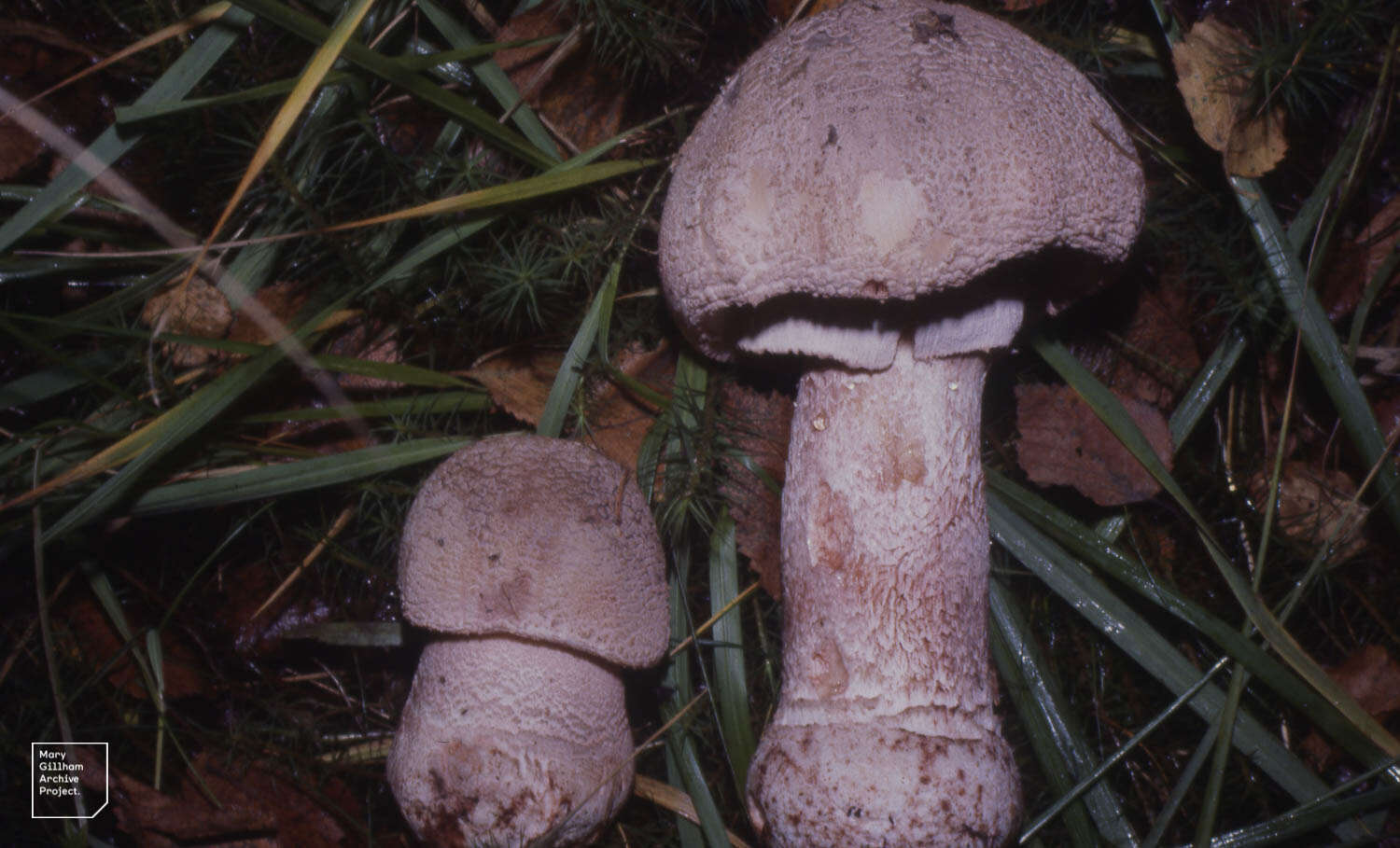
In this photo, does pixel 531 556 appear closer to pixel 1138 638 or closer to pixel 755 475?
pixel 755 475

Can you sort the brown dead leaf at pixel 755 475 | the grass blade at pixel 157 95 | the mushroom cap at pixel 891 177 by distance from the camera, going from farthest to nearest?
1. the brown dead leaf at pixel 755 475
2. the grass blade at pixel 157 95
3. the mushroom cap at pixel 891 177

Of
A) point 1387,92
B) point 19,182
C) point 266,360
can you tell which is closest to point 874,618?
point 266,360

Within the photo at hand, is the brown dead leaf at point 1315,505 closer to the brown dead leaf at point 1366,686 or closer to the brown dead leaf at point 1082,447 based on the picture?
the brown dead leaf at point 1366,686

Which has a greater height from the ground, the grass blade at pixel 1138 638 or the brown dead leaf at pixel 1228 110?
the brown dead leaf at pixel 1228 110

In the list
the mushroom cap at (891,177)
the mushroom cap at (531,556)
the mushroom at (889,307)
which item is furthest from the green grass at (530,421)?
the mushroom cap at (891,177)

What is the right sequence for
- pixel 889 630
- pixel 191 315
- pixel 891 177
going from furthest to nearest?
pixel 191 315
pixel 889 630
pixel 891 177

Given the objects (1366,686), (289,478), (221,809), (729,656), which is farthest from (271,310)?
(1366,686)

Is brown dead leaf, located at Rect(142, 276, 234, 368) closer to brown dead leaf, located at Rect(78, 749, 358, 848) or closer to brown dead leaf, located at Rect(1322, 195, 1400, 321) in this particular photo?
brown dead leaf, located at Rect(78, 749, 358, 848)
